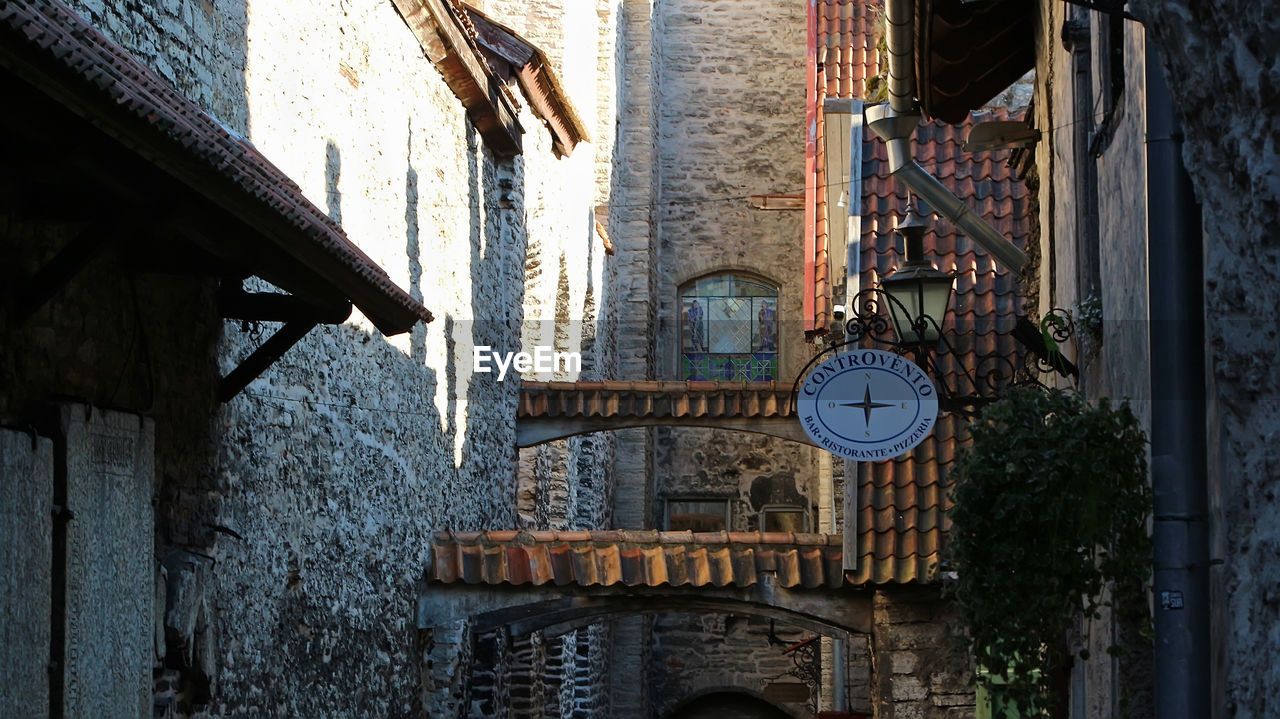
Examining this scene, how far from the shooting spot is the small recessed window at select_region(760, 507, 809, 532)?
774 inches

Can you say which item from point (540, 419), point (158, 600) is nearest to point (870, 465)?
point (540, 419)

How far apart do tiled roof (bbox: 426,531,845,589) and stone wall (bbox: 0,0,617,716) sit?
0.41m

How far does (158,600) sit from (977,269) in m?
6.65

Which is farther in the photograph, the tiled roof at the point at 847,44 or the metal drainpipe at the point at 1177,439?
the tiled roof at the point at 847,44

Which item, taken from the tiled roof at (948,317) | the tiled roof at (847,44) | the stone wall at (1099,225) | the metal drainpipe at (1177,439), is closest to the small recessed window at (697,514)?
the tiled roof at (847,44)

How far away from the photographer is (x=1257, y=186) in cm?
242

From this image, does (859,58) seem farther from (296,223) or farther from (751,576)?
(296,223)

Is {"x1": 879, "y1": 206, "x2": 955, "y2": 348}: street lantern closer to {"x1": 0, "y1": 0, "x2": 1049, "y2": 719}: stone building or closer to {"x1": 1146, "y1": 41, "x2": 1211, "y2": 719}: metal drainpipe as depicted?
{"x1": 0, "y1": 0, "x2": 1049, "y2": 719}: stone building

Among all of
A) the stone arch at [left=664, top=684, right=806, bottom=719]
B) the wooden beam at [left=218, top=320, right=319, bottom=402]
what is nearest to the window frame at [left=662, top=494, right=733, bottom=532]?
the stone arch at [left=664, top=684, right=806, bottom=719]

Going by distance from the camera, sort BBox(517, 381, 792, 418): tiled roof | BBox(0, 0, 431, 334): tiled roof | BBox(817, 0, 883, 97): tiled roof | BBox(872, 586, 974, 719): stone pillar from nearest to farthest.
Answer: BBox(0, 0, 431, 334): tiled roof < BBox(872, 586, 974, 719): stone pillar < BBox(517, 381, 792, 418): tiled roof < BBox(817, 0, 883, 97): tiled roof

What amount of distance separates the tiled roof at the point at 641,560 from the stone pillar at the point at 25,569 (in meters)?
4.98

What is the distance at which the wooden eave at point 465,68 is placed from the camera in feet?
32.9

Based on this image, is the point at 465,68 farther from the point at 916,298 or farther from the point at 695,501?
the point at 695,501

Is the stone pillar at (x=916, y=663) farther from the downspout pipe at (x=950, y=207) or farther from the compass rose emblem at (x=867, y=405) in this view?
the compass rose emblem at (x=867, y=405)
